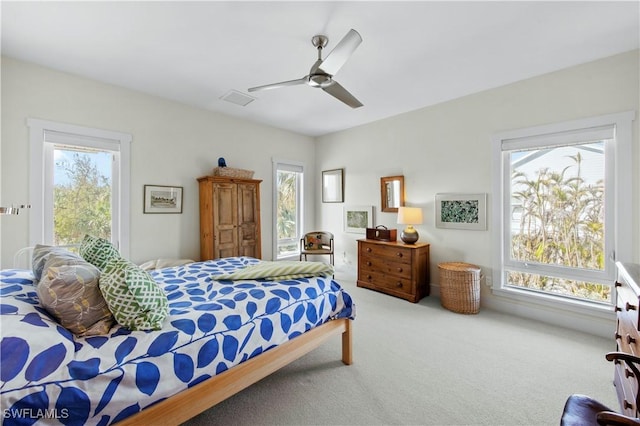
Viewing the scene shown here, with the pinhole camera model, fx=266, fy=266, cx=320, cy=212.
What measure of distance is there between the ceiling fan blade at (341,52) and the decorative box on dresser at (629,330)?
2.08 metres

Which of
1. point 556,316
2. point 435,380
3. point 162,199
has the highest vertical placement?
point 162,199

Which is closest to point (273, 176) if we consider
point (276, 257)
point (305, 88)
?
point (276, 257)

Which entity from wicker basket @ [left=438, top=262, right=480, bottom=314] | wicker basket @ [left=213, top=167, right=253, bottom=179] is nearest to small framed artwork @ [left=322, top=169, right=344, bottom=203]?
wicker basket @ [left=213, top=167, right=253, bottom=179]

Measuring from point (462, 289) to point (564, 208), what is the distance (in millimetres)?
1403

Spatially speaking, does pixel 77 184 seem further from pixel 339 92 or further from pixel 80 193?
pixel 339 92

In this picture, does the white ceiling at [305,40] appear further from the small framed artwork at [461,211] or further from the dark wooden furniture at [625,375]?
the dark wooden furniture at [625,375]

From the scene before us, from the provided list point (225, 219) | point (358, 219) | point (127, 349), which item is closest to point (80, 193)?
point (225, 219)

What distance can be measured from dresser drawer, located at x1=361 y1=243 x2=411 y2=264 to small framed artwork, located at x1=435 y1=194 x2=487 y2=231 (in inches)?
25.7

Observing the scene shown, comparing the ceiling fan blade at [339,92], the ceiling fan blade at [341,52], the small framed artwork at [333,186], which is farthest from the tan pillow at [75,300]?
the small framed artwork at [333,186]

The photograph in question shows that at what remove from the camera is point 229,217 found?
3.84 meters

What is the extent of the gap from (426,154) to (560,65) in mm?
1625

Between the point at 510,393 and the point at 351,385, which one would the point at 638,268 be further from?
the point at 351,385

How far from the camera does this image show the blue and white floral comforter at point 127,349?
96cm

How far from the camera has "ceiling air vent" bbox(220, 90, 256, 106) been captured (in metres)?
3.38
